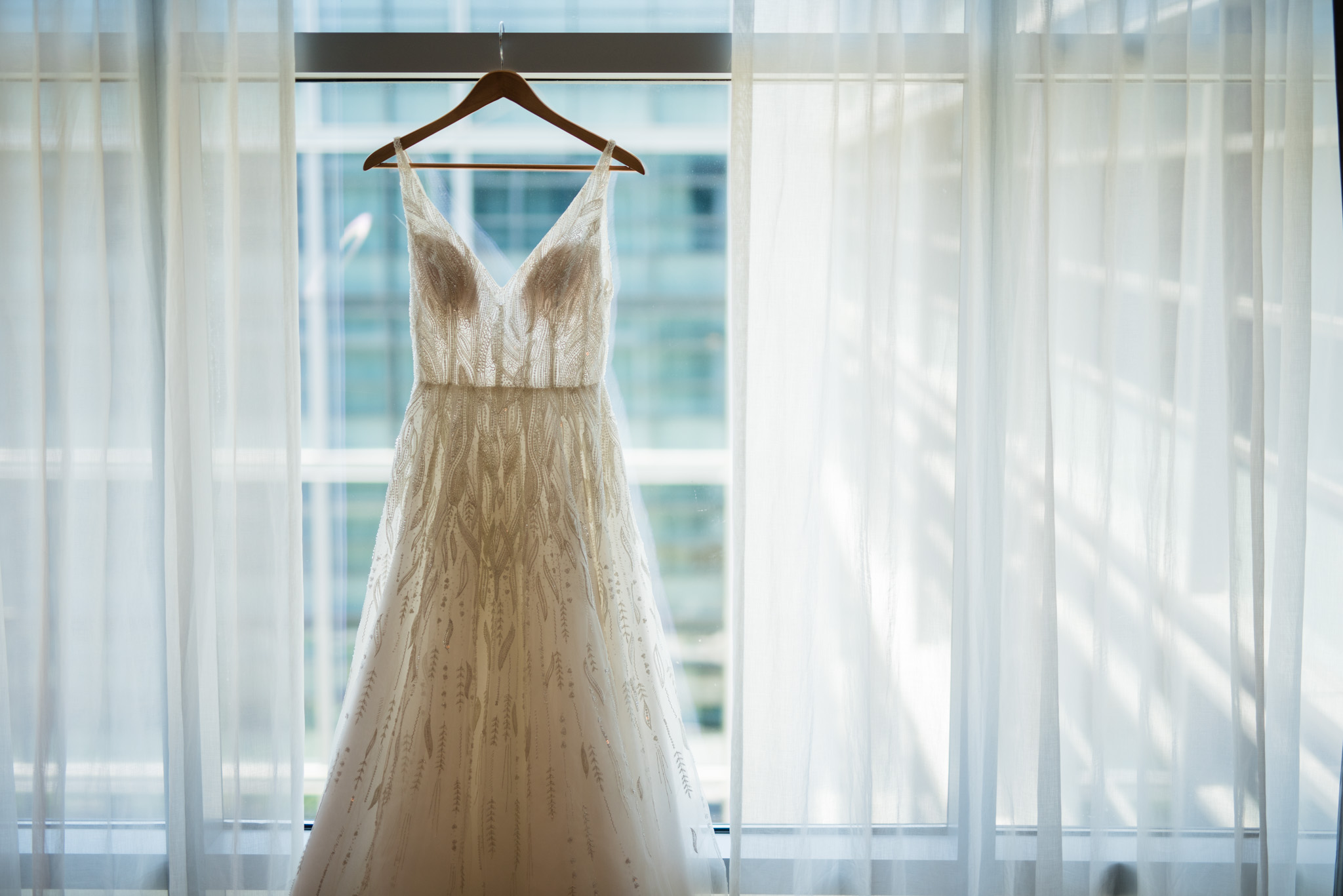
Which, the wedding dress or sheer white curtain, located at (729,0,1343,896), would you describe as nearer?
the wedding dress

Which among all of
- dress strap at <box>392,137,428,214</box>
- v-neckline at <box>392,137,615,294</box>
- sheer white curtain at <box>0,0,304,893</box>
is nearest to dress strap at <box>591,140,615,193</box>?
v-neckline at <box>392,137,615,294</box>

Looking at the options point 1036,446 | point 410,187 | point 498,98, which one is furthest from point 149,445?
point 1036,446

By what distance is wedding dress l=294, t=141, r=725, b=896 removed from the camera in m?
1.09

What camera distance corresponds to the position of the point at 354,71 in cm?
142

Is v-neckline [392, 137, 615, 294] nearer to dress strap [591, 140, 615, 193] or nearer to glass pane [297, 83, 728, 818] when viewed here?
dress strap [591, 140, 615, 193]

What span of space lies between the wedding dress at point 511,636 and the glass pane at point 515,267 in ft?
0.96

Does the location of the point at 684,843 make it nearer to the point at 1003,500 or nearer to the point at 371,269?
the point at 1003,500

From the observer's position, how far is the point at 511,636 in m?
1.14

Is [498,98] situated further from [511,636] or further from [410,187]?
[511,636]

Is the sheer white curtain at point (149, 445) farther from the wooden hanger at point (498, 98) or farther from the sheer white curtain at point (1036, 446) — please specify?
the sheer white curtain at point (1036, 446)

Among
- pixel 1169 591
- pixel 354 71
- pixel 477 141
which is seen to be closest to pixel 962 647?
pixel 1169 591

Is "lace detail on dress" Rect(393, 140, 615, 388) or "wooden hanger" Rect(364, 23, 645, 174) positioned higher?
"wooden hanger" Rect(364, 23, 645, 174)

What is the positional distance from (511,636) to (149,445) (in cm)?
78

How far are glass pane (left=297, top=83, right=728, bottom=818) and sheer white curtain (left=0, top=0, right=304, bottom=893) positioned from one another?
0.10 metres
